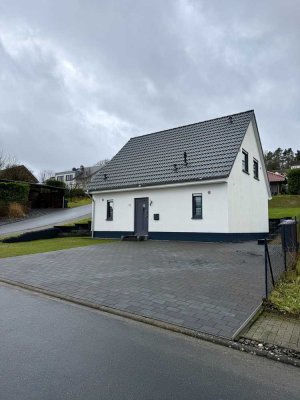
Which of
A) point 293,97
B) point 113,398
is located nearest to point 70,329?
point 113,398

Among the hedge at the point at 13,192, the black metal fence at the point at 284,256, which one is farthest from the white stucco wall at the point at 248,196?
the hedge at the point at 13,192

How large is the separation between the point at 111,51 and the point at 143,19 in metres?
4.83

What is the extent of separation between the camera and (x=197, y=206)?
1520 centimetres

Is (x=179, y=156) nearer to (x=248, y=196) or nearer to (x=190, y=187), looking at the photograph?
(x=190, y=187)

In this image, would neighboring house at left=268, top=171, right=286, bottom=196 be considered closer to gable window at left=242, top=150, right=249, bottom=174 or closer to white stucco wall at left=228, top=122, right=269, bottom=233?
white stucco wall at left=228, top=122, right=269, bottom=233

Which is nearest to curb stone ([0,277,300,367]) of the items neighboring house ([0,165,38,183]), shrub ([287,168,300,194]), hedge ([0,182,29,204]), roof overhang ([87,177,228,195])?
roof overhang ([87,177,228,195])

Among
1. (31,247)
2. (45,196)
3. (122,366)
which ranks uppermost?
(45,196)

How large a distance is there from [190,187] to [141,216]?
3593 millimetres

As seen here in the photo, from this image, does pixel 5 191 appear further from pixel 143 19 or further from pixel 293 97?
pixel 293 97

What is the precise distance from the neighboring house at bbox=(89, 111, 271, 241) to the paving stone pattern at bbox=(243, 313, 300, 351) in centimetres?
961

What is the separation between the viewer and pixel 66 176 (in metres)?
92.1

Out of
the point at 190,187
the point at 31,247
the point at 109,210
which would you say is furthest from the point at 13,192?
the point at 190,187

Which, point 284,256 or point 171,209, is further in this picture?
point 171,209

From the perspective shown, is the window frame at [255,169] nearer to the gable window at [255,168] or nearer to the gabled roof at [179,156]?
the gable window at [255,168]
